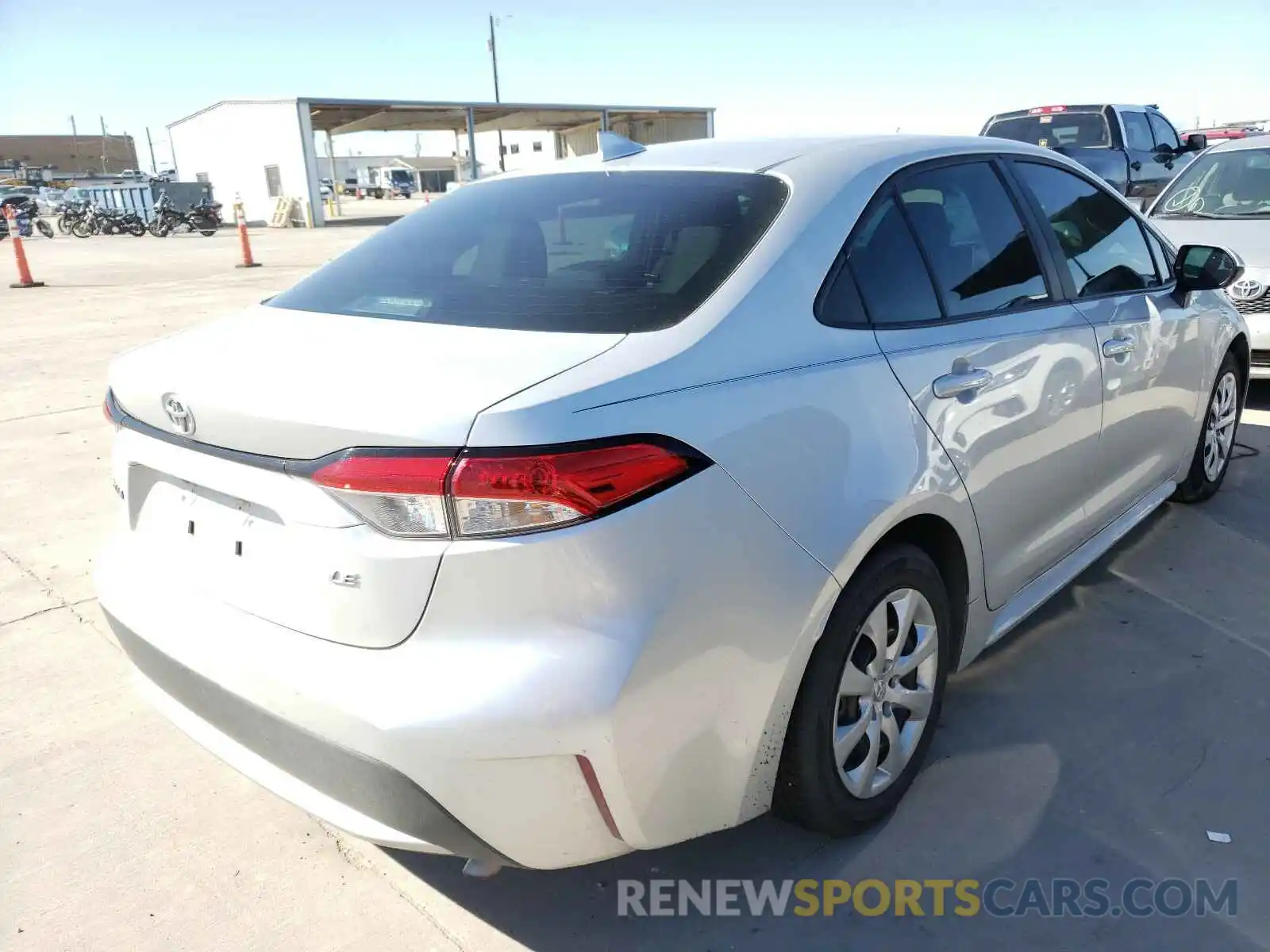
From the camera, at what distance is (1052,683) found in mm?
3033

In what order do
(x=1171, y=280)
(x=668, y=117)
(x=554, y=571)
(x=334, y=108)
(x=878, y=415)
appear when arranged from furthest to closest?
1. (x=668, y=117)
2. (x=334, y=108)
3. (x=1171, y=280)
4. (x=878, y=415)
5. (x=554, y=571)

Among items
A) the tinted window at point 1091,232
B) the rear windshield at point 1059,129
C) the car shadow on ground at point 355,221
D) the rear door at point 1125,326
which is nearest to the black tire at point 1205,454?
the rear door at point 1125,326

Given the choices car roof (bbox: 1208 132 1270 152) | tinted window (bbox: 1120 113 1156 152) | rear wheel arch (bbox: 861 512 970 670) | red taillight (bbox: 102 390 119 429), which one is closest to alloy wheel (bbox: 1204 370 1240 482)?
rear wheel arch (bbox: 861 512 970 670)

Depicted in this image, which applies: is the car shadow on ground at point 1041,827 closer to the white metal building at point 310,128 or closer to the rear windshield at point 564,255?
the rear windshield at point 564,255

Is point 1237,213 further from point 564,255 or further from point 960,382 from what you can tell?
point 564,255

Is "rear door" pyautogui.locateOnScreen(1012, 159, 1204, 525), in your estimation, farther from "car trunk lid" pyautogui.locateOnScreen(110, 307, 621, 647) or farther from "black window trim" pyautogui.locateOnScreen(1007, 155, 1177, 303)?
"car trunk lid" pyautogui.locateOnScreen(110, 307, 621, 647)

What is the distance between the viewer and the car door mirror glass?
362cm

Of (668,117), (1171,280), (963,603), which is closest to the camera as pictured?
(963,603)

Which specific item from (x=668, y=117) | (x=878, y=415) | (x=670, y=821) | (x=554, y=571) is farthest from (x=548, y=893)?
(x=668, y=117)

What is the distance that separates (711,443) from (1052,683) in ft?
6.15

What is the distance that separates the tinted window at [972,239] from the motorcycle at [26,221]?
36283 millimetres

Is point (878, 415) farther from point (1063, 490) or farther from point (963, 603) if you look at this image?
point (1063, 490)

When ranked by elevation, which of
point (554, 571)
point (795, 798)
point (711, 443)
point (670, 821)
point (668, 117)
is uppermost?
point (668, 117)

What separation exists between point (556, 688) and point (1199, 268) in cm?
322
